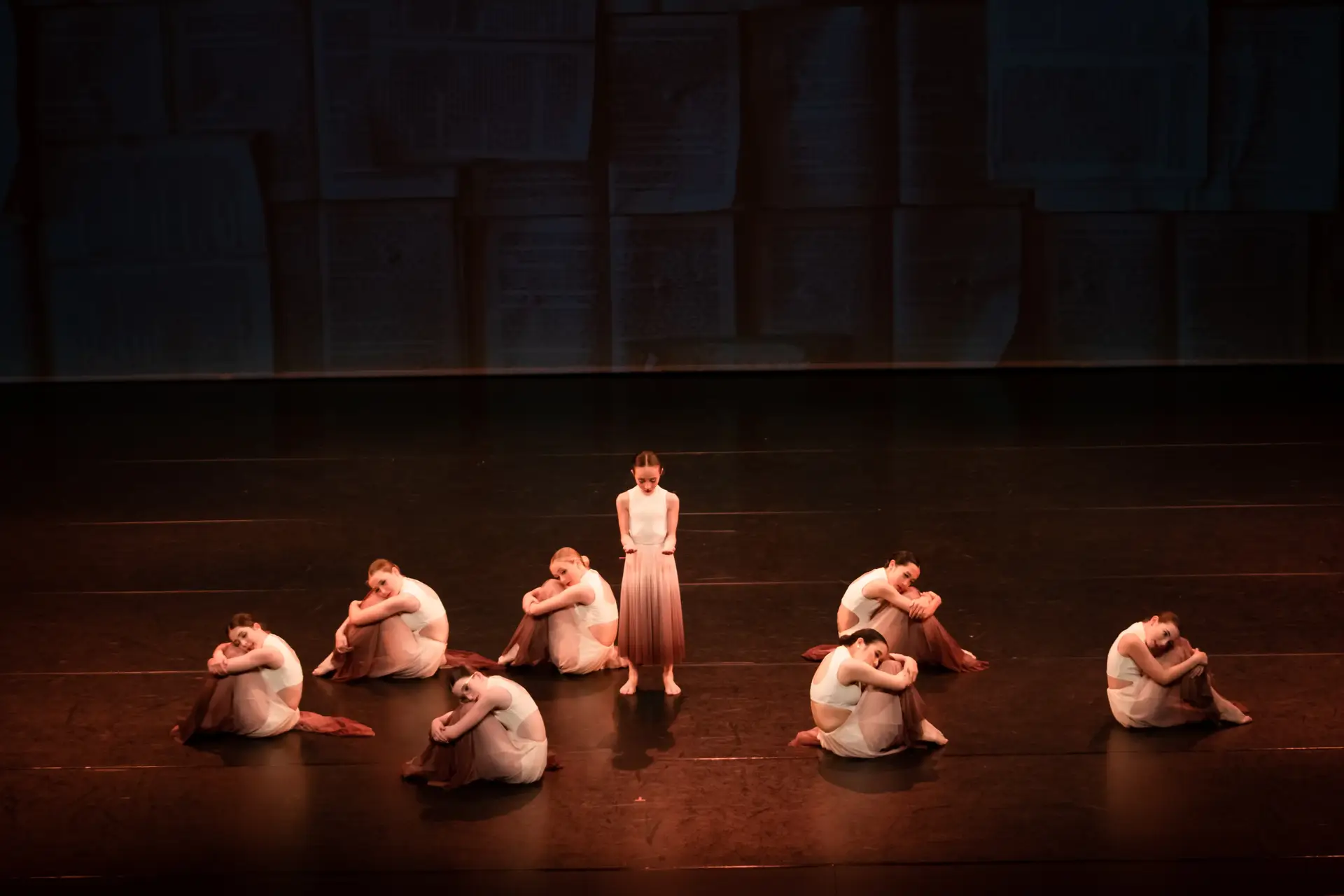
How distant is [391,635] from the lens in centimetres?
569

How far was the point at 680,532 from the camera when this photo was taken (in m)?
7.59

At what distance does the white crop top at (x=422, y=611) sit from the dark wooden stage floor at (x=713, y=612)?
9.0 inches

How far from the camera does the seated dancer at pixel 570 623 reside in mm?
5664

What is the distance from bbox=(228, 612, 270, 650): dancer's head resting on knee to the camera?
16.6 feet

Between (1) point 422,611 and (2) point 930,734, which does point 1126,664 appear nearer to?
(2) point 930,734

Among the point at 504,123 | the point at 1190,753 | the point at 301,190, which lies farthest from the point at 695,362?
the point at 1190,753

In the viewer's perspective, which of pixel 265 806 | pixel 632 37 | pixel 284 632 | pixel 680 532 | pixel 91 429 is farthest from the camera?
pixel 632 37

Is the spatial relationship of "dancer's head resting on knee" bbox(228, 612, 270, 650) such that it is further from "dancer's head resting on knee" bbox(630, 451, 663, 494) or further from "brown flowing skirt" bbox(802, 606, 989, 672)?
"brown flowing skirt" bbox(802, 606, 989, 672)

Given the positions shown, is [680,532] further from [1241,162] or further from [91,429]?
[1241,162]

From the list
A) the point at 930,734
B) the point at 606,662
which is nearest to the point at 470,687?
the point at 606,662

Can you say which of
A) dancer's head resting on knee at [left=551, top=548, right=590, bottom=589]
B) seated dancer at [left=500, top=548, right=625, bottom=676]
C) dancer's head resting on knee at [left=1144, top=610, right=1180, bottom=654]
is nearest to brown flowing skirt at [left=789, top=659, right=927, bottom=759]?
dancer's head resting on knee at [left=1144, top=610, right=1180, bottom=654]

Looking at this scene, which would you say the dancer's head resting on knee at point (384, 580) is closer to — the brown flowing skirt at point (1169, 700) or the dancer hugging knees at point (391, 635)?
the dancer hugging knees at point (391, 635)

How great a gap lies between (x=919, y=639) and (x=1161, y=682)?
3.08ft

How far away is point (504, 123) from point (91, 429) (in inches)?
145
